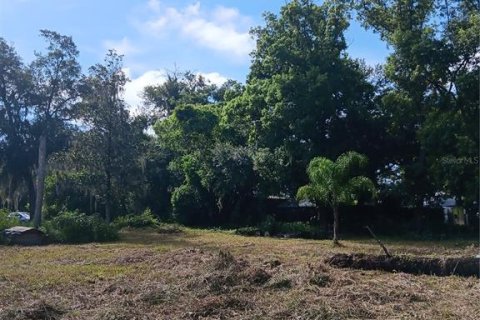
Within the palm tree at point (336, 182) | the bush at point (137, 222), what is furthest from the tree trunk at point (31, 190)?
the palm tree at point (336, 182)

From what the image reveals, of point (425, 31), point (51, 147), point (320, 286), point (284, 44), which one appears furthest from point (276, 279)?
point (51, 147)

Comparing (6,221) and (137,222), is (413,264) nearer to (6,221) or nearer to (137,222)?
(6,221)

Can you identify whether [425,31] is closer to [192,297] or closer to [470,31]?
[470,31]

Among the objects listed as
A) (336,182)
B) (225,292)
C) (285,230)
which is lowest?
(225,292)

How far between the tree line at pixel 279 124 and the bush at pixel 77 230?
473 centimetres

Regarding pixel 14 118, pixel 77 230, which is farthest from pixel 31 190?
pixel 77 230

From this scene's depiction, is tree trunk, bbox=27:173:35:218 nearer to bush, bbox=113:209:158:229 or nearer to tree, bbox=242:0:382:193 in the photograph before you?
bush, bbox=113:209:158:229

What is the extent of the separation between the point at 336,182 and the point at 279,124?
719 centimetres

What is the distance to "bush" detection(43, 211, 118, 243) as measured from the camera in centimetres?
2025

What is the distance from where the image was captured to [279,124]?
24.4m

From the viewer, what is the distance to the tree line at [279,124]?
818 inches

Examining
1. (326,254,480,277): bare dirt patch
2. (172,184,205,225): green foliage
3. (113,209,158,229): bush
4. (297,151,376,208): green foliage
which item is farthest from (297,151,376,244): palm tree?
(113,209,158,229): bush

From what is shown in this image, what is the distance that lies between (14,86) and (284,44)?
1382 centimetres

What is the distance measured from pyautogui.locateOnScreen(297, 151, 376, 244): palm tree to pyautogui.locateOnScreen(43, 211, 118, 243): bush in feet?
25.9
